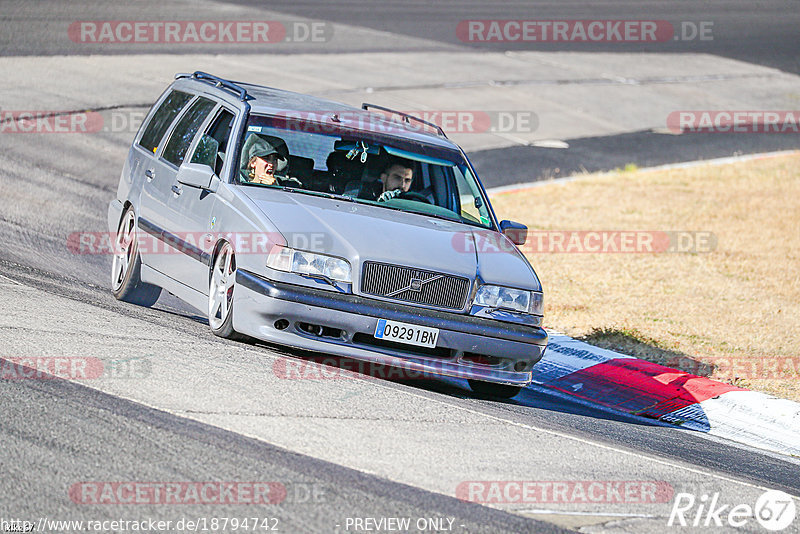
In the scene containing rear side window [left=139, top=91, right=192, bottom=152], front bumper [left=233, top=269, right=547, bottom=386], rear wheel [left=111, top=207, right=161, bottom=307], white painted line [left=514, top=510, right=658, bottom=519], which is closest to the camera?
white painted line [left=514, top=510, right=658, bottom=519]

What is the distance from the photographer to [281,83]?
21.8 meters

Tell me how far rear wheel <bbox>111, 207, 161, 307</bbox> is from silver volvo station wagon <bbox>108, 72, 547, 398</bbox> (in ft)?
0.06

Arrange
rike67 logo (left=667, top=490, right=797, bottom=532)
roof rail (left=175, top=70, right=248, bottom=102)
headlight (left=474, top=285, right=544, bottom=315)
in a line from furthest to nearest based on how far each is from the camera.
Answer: roof rail (left=175, top=70, right=248, bottom=102) → headlight (left=474, top=285, right=544, bottom=315) → rike67 logo (left=667, top=490, right=797, bottom=532)

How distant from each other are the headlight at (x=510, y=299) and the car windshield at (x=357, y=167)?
1.10m

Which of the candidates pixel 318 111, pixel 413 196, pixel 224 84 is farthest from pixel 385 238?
pixel 224 84

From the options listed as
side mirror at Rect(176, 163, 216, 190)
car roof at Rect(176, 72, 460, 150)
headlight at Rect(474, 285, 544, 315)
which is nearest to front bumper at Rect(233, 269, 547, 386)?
headlight at Rect(474, 285, 544, 315)

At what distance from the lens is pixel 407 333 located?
7258mm

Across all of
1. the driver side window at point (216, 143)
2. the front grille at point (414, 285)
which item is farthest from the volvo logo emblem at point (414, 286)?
the driver side window at point (216, 143)

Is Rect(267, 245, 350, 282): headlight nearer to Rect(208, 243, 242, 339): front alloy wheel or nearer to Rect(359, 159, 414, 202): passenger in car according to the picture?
Rect(208, 243, 242, 339): front alloy wheel

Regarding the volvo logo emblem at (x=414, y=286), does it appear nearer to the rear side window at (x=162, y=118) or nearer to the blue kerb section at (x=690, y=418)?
the blue kerb section at (x=690, y=418)

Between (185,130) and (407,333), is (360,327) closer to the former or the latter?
(407,333)

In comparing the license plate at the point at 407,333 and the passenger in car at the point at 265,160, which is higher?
the passenger in car at the point at 265,160

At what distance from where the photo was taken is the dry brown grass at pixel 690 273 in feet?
33.4

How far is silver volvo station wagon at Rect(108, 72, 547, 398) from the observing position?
7.23 meters
